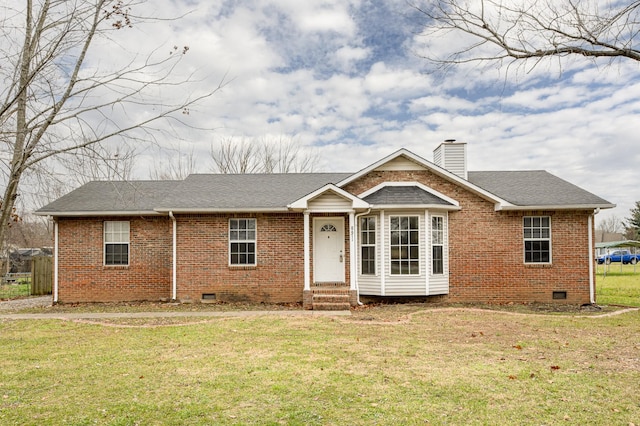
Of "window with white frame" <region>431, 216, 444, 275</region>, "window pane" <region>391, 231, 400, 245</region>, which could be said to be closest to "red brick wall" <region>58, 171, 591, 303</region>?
"window with white frame" <region>431, 216, 444, 275</region>

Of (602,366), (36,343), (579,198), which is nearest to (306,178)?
(579,198)

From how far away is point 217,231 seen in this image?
50.0 feet

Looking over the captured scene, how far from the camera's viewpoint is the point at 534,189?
1633cm

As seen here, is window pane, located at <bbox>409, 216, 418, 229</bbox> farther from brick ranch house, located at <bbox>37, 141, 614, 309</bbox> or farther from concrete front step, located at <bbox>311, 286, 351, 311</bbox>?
concrete front step, located at <bbox>311, 286, 351, 311</bbox>

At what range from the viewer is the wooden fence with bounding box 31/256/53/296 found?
1988 cm

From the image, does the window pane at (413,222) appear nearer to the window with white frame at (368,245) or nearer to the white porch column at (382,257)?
the white porch column at (382,257)

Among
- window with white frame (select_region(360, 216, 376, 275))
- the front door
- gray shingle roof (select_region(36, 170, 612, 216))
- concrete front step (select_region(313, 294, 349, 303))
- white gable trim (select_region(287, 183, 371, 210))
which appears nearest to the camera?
concrete front step (select_region(313, 294, 349, 303))

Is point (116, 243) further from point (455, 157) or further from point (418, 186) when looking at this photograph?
point (455, 157)

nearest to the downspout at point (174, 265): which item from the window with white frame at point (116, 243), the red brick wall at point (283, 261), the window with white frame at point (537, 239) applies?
the red brick wall at point (283, 261)

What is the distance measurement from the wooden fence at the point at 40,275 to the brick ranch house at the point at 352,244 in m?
5.08

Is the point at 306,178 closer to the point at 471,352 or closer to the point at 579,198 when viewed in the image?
the point at 579,198

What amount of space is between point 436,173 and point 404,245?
103 inches

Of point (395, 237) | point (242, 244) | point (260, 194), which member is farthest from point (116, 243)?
point (395, 237)

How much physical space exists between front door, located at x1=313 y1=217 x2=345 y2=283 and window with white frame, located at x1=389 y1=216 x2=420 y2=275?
159cm
